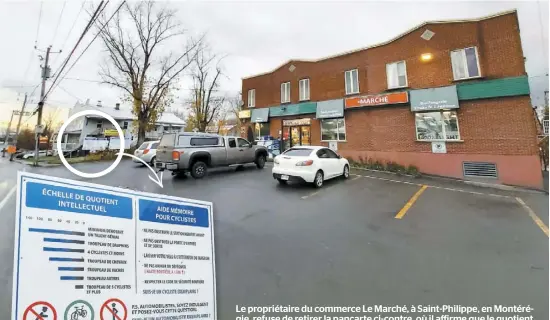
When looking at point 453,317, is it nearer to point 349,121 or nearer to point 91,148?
point 91,148

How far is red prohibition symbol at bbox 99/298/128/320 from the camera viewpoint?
0.79 metres

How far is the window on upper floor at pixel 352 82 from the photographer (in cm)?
517

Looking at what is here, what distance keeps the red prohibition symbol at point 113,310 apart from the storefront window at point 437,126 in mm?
5792

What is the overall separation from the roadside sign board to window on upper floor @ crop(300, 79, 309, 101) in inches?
174

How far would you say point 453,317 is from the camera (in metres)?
1.18

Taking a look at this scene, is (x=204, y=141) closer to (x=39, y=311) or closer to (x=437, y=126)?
(x=39, y=311)

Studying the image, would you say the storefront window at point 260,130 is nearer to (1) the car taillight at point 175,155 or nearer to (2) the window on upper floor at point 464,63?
(1) the car taillight at point 175,155

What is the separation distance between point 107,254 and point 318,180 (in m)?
3.61

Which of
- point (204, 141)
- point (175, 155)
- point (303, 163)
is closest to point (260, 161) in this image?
point (303, 163)

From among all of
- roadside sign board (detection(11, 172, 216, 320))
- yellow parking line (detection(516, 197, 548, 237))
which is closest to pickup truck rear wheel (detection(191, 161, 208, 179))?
roadside sign board (detection(11, 172, 216, 320))

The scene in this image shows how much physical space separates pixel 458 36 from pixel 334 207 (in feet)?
17.1

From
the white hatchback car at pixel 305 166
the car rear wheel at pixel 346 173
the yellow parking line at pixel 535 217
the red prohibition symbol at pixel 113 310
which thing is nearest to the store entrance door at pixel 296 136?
the white hatchback car at pixel 305 166

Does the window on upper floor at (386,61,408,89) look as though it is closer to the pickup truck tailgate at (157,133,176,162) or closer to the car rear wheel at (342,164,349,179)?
the car rear wheel at (342,164,349,179)

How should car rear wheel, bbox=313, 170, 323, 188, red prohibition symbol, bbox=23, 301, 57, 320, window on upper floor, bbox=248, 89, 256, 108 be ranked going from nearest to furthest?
red prohibition symbol, bbox=23, 301, 57, 320 → car rear wheel, bbox=313, 170, 323, 188 → window on upper floor, bbox=248, 89, 256, 108
